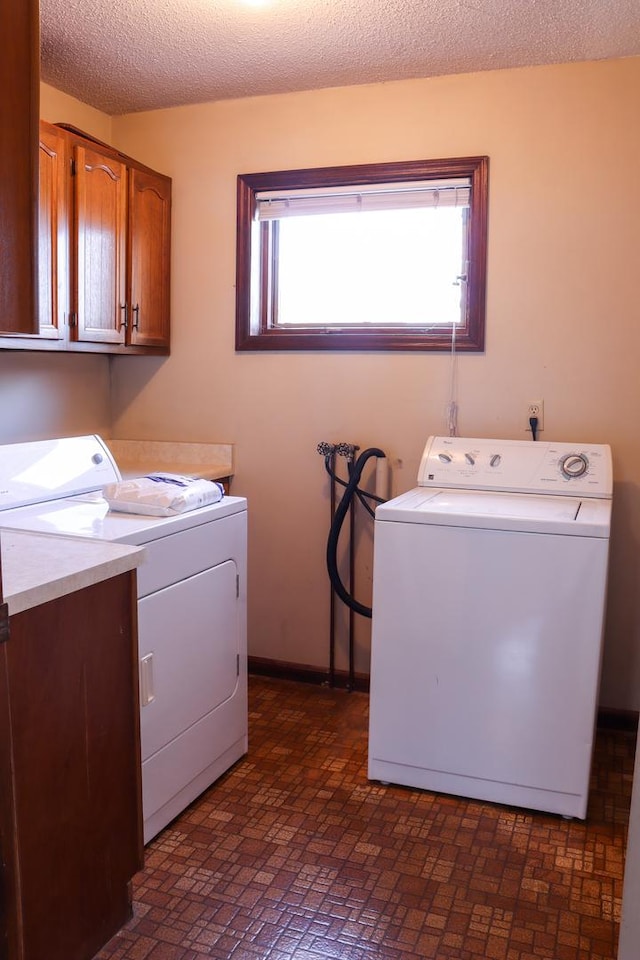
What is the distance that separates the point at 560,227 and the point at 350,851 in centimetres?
224

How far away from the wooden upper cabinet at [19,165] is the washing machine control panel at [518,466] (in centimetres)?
193

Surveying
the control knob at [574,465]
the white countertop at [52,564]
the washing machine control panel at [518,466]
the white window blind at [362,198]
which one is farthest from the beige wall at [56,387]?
the control knob at [574,465]

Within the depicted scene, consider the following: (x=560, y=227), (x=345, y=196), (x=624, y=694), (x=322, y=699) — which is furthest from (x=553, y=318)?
(x=322, y=699)

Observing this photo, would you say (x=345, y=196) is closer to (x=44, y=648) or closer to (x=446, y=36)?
(x=446, y=36)

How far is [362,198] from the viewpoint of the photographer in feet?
10.2

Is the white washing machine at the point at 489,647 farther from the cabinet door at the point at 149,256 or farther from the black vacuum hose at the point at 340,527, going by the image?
the cabinet door at the point at 149,256

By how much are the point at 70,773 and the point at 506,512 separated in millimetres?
1417

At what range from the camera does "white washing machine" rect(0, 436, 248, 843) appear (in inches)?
80.9

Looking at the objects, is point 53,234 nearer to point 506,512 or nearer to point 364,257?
point 364,257

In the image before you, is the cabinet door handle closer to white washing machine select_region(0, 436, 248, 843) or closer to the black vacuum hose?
white washing machine select_region(0, 436, 248, 843)

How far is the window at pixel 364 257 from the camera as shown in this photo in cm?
300

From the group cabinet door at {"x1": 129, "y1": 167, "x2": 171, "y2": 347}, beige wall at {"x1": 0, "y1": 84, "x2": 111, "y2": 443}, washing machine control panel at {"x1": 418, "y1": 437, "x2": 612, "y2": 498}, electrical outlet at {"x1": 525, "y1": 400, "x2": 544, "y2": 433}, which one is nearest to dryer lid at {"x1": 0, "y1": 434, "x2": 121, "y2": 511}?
Result: beige wall at {"x1": 0, "y1": 84, "x2": 111, "y2": 443}

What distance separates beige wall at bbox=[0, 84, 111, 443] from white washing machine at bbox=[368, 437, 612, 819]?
1532 mm

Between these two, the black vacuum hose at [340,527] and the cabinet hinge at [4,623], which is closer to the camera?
the cabinet hinge at [4,623]
